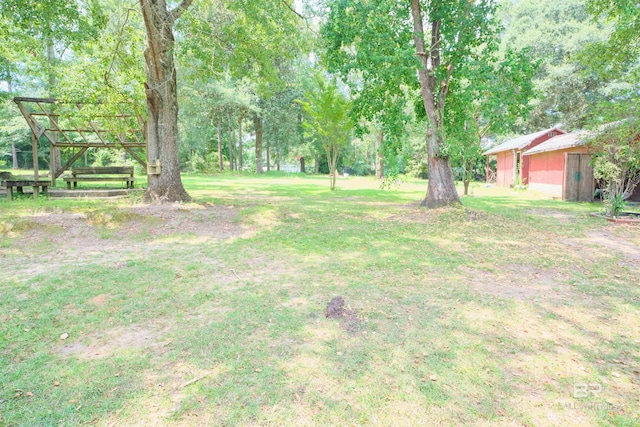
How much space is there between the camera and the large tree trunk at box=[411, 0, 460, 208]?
383 inches

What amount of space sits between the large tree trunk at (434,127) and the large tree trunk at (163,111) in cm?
623

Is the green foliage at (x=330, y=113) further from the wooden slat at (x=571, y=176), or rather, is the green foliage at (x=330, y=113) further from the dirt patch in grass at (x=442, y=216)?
the wooden slat at (x=571, y=176)

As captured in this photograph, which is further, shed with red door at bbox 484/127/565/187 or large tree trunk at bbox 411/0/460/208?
shed with red door at bbox 484/127/565/187

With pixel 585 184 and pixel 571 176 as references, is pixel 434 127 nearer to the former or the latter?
pixel 571 176

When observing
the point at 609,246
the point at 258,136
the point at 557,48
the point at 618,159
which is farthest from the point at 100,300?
the point at 557,48

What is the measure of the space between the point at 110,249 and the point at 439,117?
27.2 feet

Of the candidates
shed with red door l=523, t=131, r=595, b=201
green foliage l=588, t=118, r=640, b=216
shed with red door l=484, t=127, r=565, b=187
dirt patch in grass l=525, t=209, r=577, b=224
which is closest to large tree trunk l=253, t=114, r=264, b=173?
shed with red door l=484, t=127, r=565, b=187

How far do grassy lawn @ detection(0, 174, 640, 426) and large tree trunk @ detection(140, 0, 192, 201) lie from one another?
307 cm

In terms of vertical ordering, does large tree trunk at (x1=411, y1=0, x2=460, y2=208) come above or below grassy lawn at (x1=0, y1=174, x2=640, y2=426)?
above

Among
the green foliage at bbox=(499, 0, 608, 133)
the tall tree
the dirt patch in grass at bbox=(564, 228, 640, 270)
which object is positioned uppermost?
the green foliage at bbox=(499, 0, 608, 133)

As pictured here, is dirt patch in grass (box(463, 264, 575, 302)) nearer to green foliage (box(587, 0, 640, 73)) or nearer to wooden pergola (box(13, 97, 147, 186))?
green foliage (box(587, 0, 640, 73))

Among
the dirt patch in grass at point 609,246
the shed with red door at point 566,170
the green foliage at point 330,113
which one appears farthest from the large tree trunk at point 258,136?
the dirt patch in grass at point 609,246

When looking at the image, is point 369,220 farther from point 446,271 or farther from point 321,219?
point 446,271

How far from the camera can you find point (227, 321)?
10.8 feet
